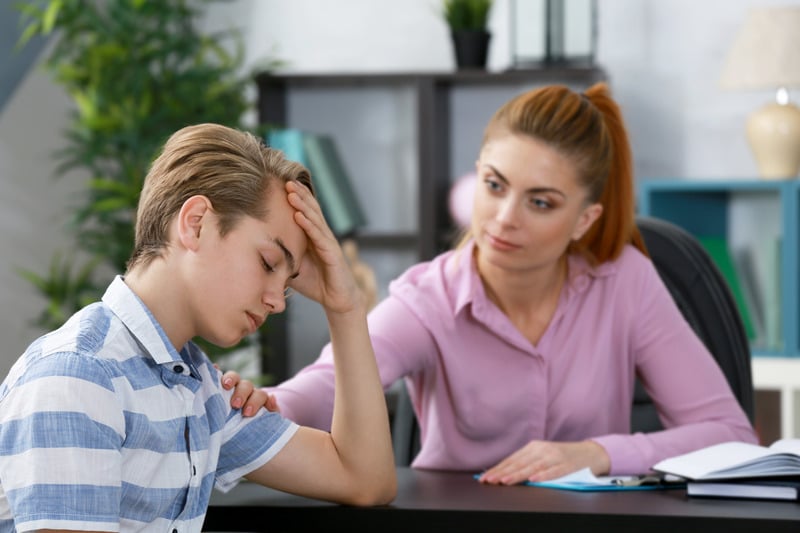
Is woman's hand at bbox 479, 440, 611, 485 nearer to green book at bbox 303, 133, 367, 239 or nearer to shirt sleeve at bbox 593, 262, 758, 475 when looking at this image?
shirt sleeve at bbox 593, 262, 758, 475

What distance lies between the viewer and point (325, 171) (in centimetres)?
378

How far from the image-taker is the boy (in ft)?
3.41

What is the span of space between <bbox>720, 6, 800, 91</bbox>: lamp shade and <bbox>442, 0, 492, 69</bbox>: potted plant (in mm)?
785

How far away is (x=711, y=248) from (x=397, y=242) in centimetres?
101

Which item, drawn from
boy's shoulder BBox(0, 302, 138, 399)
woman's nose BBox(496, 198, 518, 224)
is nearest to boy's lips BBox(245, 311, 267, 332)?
boy's shoulder BBox(0, 302, 138, 399)

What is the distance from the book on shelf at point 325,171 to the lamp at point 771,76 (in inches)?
48.1

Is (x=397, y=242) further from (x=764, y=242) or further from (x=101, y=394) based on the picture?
(x=101, y=394)

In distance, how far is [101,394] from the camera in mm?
1074

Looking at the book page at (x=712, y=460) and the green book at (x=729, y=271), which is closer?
the book page at (x=712, y=460)

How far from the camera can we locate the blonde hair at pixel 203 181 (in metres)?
1.20

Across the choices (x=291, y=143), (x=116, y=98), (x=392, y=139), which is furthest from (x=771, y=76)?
(x=116, y=98)

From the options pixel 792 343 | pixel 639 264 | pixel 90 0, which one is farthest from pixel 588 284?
pixel 90 0

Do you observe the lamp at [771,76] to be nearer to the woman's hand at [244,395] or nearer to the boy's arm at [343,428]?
the boy's arm at [343,428]

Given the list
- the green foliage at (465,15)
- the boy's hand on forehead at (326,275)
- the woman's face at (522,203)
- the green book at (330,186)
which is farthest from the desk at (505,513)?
the green foliage at (465,15)
